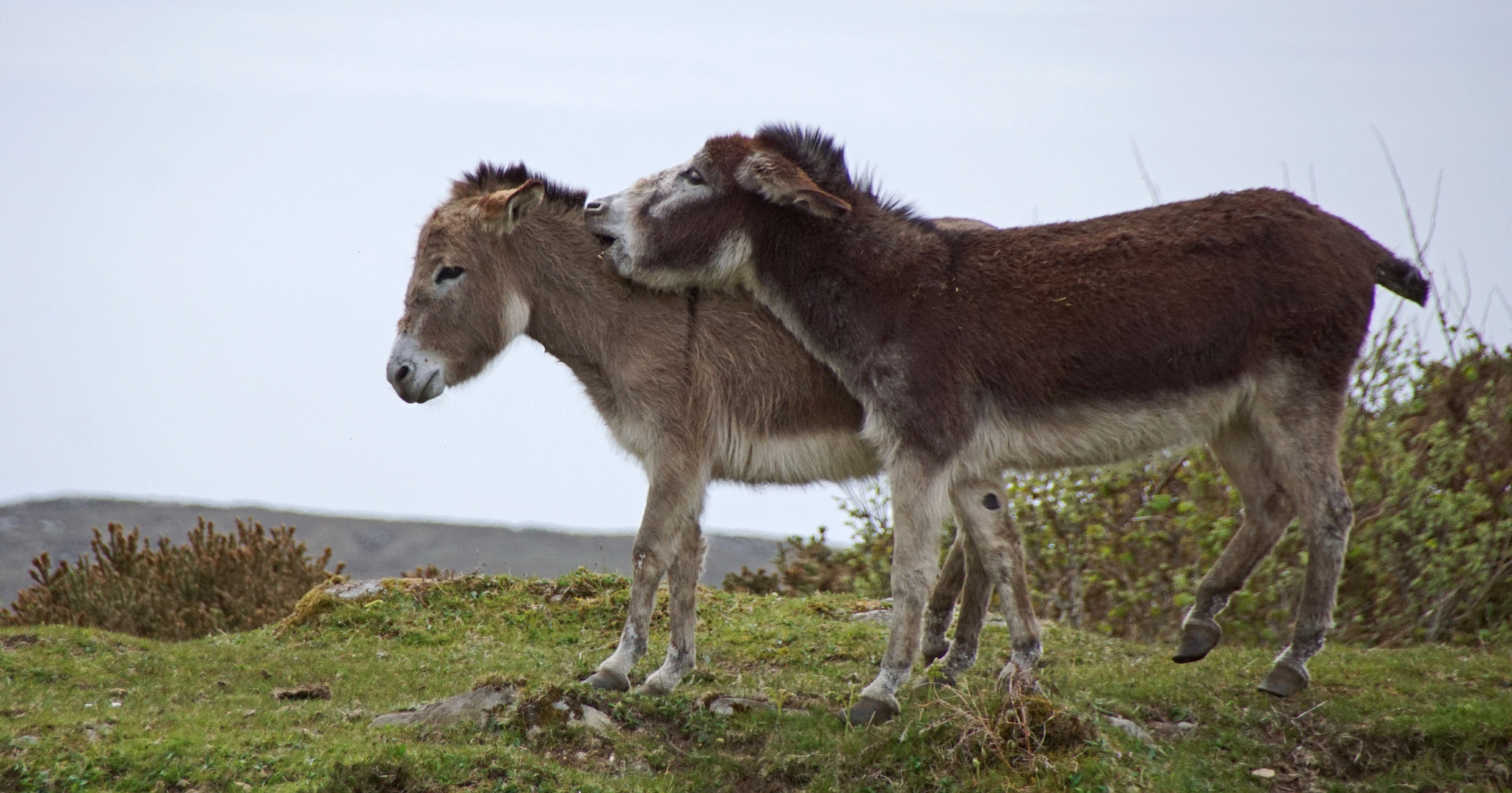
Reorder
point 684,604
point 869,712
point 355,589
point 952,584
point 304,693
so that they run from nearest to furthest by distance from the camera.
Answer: point 869,712 → point 684,604 → point 952,584 → point 304,693 → point 355,589

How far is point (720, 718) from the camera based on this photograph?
21.5 ft

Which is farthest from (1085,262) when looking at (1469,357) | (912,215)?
(1469,357)

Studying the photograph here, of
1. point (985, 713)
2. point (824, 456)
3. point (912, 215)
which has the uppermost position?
point (912, 215)

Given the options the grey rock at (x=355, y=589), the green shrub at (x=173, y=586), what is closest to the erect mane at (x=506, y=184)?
the grey rock at (x=355, y=589)

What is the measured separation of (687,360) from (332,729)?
266 cm

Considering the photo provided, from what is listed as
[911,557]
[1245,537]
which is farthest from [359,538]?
[1245,537]

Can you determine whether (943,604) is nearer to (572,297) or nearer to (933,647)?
(933,647)

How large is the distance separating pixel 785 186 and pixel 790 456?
1483mm

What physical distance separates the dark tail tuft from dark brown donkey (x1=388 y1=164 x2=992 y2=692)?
2.84 metres

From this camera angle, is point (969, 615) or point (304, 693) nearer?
point (969, 615)

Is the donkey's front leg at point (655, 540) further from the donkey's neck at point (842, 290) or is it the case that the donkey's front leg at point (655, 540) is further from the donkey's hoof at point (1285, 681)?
the donkey's hoof at point (1285, 681)

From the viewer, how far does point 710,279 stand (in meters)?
7.14

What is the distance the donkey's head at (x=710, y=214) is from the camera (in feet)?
23.0

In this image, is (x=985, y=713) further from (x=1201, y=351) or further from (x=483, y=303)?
(x=483, y=303)
